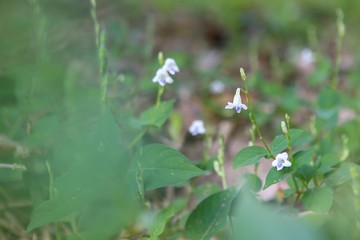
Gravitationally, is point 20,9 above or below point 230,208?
above

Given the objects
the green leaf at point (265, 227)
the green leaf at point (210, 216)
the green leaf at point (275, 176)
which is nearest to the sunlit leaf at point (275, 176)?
the green leaf at point (275, 176)

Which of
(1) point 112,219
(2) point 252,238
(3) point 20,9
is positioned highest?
(3) point 20,9

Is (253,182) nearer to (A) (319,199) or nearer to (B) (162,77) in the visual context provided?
(A) (319,199)

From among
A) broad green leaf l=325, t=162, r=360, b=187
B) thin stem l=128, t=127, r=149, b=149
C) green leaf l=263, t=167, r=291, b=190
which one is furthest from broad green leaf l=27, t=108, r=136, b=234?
broad green leaf l=325, t=162, r=360, b=187

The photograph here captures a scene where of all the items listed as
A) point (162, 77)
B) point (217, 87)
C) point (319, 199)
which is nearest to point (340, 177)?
point (319, 199)

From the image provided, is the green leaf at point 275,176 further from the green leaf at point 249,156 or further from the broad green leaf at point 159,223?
the broad green leaf at point 159,223

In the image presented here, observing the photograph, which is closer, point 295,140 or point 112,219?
point 112,219

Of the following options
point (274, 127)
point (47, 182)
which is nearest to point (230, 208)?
point (47, 182)

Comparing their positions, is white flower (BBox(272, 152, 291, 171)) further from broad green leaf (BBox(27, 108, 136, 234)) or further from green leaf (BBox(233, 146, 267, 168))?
broad green leaf (BBox(27, 108, 136, 234))

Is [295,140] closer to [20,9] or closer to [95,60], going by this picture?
[95,60]
